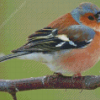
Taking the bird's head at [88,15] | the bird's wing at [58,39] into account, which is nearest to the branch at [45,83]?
the bird's wing at [58,39]

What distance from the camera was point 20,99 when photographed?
3.45ft

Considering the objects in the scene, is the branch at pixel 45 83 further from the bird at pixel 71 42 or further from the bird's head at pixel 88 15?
the bird's head at pixel 88 15

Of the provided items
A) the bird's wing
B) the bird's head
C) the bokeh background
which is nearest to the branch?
the bokeh background

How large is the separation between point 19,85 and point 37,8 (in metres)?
0.41

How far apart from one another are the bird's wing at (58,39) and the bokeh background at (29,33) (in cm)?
6

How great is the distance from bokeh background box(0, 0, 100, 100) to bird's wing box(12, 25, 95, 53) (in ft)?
0.21

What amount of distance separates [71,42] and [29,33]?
0.24m

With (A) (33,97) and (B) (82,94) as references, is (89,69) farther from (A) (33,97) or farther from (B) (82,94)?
(A) (33,97)

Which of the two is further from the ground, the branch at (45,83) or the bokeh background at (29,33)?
the bokeh background at (29,33)

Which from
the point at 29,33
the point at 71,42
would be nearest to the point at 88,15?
the point at 71,42

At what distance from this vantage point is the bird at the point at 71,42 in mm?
1050

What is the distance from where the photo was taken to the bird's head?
40.2 inches

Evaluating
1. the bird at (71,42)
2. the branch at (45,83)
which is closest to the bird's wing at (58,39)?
the bird at (71,42)

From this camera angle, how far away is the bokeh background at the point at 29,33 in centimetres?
106
